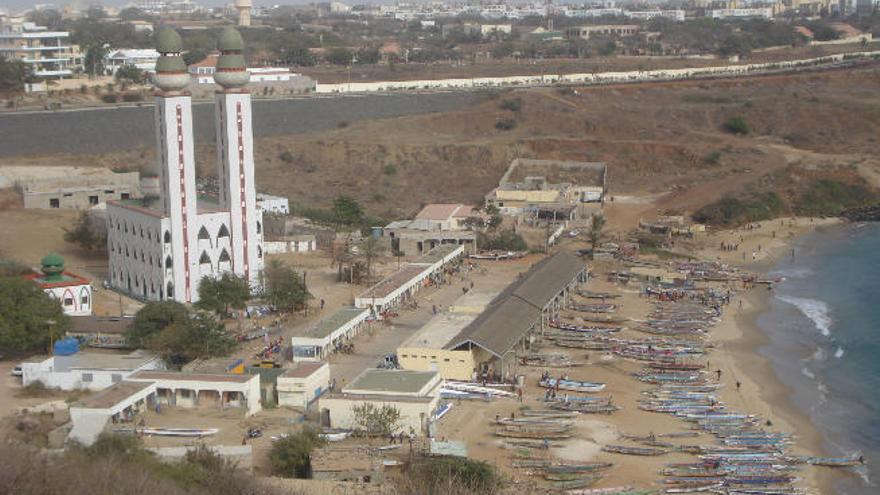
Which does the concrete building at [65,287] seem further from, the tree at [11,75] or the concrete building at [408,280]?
the tree at [11,75]

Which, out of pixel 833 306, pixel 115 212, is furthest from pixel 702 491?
pixel 115 212

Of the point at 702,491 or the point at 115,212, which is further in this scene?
the point at 115,212

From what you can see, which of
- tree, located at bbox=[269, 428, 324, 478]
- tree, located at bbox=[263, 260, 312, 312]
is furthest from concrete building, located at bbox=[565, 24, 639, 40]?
tree, located at bbox=[269, 428, 324, 478]

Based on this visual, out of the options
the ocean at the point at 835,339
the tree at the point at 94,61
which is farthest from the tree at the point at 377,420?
the tree at the point at 94,61

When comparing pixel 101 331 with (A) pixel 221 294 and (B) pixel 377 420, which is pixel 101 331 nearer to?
(A) pixel 221 294

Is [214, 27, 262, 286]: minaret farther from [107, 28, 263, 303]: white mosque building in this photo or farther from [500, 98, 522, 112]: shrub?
[500, 98, 522, 112]: shrub

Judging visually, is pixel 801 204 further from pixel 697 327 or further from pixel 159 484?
pixel 159 484

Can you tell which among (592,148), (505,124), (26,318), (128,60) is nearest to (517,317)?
(26,318)
